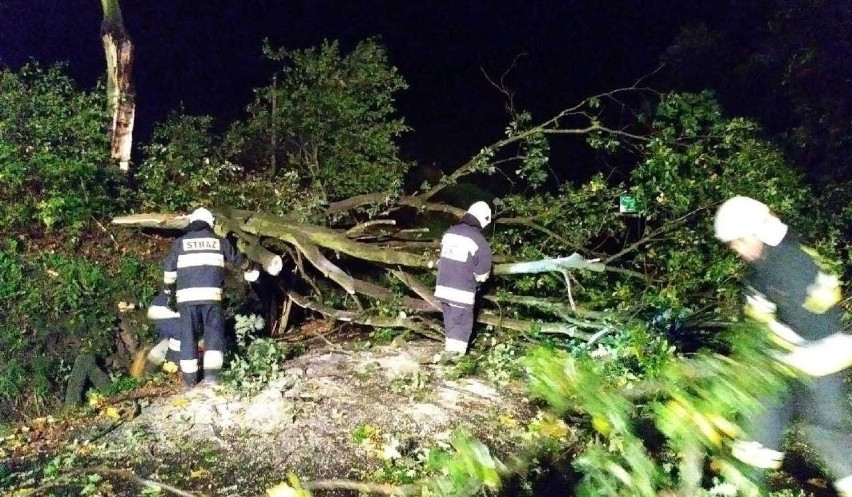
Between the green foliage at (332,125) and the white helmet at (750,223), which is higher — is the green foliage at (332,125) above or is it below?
above

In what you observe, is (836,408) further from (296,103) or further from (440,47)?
(440,47)

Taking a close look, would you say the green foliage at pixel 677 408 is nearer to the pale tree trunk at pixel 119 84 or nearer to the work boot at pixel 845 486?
the work boot at pixel 845 486

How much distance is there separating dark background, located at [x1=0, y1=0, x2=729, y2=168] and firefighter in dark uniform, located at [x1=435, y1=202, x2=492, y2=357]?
22.3 feet

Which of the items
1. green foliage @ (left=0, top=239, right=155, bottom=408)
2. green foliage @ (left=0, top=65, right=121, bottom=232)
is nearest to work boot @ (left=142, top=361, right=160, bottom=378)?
green foliage @ (left=0, top=239, right=155, bottom=408)

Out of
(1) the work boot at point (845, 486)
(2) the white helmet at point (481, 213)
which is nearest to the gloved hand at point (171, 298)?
(2) the white helmet at point (481, 213)

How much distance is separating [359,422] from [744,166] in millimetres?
3709

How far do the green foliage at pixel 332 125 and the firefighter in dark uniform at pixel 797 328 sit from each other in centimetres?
541

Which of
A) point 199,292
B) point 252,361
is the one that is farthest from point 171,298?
point 252,361

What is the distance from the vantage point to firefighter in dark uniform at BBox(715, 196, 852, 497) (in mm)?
2949

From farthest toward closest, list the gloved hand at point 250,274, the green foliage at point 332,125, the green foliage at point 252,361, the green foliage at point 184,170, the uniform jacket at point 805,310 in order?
the green foliage at point 332,125, the green foliage at point 184,170, the gloved hand at point 250,274, the green foliage at point 252,361, the uniform jacket at point 805,310

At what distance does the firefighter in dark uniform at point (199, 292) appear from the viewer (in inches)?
212

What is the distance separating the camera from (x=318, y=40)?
14.4 metres

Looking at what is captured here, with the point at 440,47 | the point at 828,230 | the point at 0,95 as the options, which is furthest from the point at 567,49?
the point at 0,95

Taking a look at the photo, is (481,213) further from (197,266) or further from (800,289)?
(800,289)
